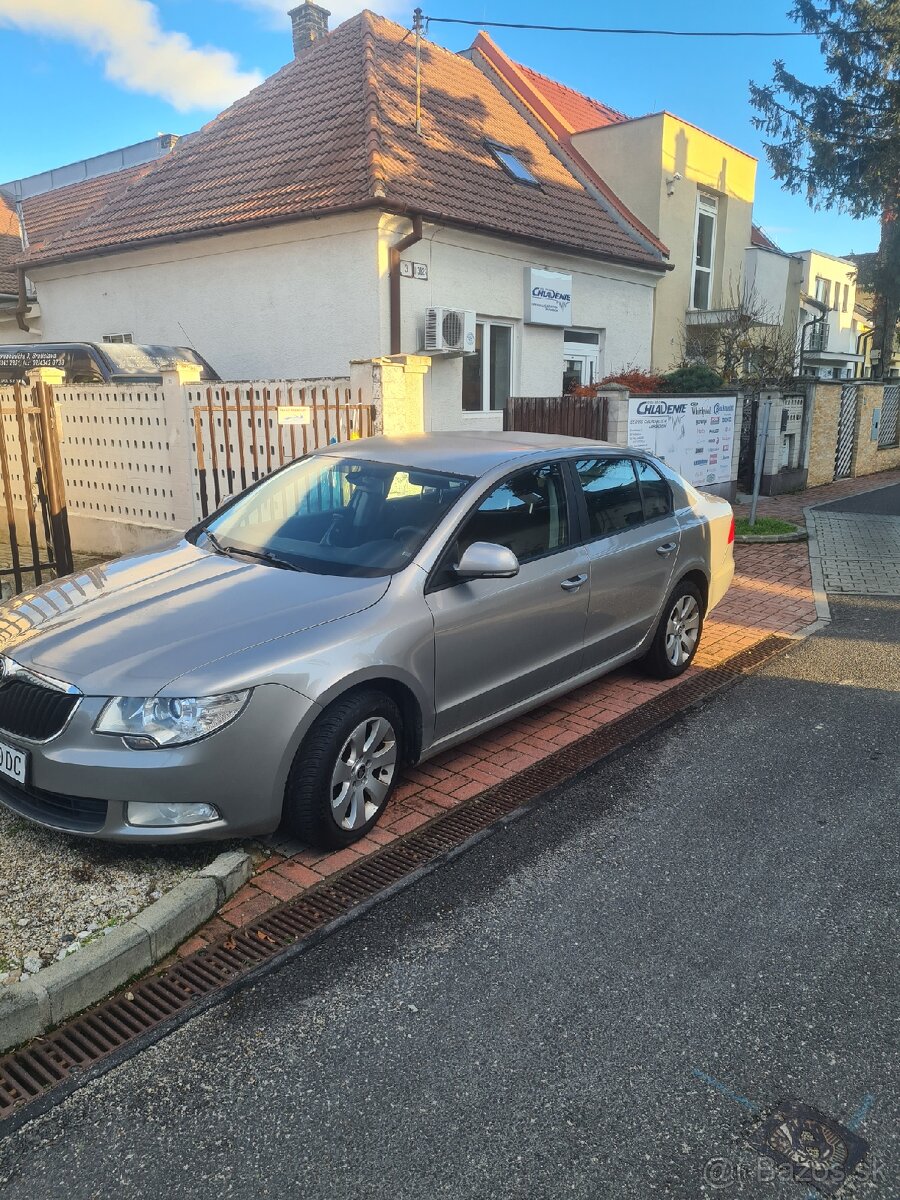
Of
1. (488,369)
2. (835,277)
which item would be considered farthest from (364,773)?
(835,277)

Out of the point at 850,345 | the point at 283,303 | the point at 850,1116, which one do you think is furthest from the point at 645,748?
the point at 850,345

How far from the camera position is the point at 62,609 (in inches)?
152

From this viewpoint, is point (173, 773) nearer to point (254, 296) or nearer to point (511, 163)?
point (254, 296)

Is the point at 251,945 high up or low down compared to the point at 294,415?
down

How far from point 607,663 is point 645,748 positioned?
1.98 feet

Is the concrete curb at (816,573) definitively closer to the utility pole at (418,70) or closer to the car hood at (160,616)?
the car hood at (160,616)

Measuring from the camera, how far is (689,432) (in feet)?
38.5

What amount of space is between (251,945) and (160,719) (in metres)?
0.87

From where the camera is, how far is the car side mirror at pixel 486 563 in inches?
154

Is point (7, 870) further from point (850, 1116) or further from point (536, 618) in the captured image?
point (850, 1116)

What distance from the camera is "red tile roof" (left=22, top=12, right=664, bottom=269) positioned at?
11.5 meters

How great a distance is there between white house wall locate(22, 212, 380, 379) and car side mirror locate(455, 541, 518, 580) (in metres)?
7.83

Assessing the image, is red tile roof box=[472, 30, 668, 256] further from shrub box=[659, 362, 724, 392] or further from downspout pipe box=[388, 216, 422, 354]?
downspout pipe box=[388, 216, 422, 354]

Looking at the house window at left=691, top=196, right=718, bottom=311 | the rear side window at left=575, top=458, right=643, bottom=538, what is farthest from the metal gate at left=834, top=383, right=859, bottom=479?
the rear side window at left=575, top=458, right=643, bottom=538
